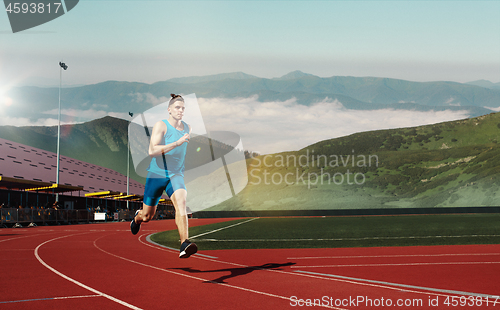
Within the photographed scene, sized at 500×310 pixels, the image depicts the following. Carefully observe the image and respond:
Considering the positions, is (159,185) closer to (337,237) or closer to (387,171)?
(337,237)

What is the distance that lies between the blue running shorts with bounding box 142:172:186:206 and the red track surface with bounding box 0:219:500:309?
158 cm

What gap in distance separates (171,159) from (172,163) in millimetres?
81

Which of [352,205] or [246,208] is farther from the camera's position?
[246,208]

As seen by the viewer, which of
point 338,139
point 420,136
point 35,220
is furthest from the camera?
point 338,139

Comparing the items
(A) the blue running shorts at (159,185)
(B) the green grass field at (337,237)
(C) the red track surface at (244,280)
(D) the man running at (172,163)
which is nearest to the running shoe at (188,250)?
(D) the man running at (172,163)

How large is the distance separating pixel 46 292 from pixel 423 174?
129 meters

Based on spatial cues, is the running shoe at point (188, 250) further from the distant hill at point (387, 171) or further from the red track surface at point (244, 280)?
the distant hill at point (387, 171)

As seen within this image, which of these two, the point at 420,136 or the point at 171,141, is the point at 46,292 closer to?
the point at 171,141

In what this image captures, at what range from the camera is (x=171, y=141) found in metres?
7.48

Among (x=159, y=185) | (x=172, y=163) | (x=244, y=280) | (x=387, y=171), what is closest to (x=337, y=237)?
(x=244, y=280)

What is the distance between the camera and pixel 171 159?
7.70m

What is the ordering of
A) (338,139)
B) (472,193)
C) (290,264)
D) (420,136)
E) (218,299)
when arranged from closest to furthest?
(218,299) < (290,264) < (472,193) < (420,136) < (338,139)

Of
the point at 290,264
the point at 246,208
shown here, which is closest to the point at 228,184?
the point at 246,208

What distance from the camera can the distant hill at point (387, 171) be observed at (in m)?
112
